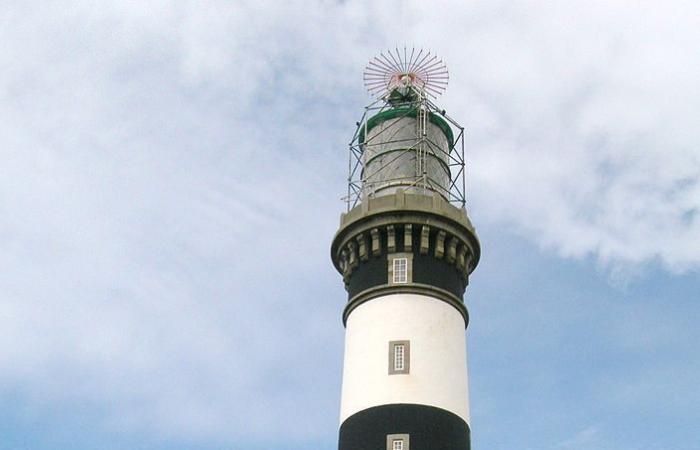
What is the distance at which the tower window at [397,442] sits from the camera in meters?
32.6

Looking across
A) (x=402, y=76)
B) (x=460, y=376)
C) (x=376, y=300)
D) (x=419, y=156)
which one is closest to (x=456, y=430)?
(x=460, y=376)

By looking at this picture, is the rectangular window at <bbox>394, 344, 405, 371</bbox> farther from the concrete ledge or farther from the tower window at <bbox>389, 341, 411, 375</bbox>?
the concrete ledge

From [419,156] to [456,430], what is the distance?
12.7m

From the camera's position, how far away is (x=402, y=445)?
32594 millimetres

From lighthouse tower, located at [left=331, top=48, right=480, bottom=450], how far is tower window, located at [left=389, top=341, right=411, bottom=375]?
0.13ft

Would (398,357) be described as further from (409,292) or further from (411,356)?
(409,292)

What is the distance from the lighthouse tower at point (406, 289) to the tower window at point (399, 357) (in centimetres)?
4

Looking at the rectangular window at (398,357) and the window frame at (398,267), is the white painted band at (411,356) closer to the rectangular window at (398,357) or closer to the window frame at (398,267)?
the rectangular window at (398,357)

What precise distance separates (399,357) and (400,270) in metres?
3.79

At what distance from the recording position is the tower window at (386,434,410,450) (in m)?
32.6

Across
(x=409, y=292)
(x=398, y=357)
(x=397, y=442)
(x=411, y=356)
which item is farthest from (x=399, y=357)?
(x=397, y=442)

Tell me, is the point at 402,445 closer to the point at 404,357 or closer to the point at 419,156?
the point at 404,357

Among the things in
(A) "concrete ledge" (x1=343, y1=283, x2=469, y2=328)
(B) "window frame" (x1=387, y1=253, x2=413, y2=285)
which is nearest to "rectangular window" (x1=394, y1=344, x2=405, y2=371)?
(A) "concrete ledge" (x1=343, y1=283, x2=469, y2=328)

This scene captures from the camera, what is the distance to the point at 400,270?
36.5m
